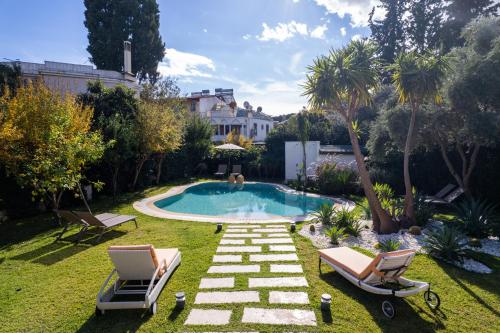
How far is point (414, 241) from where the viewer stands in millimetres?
8125

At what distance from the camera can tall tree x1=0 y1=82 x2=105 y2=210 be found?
869cm

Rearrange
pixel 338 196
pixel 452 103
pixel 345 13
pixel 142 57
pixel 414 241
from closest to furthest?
pixel 414 241
pixel 452 103
pixel 338 196
pixel 345 13
pixel 142 57

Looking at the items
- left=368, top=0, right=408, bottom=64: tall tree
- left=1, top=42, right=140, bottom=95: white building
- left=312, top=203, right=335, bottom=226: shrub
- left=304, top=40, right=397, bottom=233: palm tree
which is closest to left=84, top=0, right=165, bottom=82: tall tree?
left=1, top=42, right=140, bottom=95: white building

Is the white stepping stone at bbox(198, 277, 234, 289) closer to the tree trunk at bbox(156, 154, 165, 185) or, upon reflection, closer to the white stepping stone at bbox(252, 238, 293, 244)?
the white stepping stone at bbox(252, 238, 293, 244)

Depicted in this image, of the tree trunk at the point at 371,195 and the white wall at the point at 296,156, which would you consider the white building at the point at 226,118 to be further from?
the tree trunk at the point at 371,195

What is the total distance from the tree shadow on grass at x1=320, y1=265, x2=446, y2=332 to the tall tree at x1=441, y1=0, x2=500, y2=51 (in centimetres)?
2974

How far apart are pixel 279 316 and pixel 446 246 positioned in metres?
4.96

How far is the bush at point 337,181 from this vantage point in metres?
16.6

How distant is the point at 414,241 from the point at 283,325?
5822 millimetres

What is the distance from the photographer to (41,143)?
9.14 m

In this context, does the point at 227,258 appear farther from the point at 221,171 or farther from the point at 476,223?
the point at 221,171

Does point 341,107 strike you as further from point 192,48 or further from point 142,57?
point 142,57

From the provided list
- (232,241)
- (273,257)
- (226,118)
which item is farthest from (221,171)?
(273,257)

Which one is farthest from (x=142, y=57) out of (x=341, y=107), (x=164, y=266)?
(x=164, y=266)
